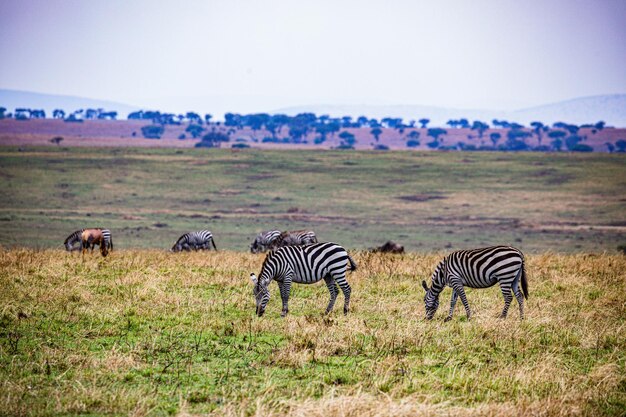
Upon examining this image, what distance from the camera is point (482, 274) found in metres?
13.4

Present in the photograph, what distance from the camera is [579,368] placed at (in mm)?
10055

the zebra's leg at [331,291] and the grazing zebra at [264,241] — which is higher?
the zebra's leg at [331,291]

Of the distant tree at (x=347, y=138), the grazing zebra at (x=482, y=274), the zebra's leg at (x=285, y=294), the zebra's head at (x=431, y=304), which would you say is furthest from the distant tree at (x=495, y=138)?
the zebra's leg at (x=285, y=294)

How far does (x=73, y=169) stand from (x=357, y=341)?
71925 mm

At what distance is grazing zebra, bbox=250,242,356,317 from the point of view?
1359 cm

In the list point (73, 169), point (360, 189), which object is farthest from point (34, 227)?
point (360, 189)

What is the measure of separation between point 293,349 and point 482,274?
454 centimetres

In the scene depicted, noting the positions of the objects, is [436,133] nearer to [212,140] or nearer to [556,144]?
[556,144]

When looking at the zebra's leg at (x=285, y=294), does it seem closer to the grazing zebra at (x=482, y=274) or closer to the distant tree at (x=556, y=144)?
the grazing zebra at (x=482, y=274)

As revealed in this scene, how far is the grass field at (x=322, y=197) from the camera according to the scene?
52312mm

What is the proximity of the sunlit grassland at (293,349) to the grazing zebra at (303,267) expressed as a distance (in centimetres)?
53

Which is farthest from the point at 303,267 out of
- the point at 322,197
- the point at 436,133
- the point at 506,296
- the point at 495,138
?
the point at 436,133

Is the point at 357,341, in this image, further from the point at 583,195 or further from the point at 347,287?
the point at 583,195

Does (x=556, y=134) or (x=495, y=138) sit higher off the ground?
(x=556, y=134)
